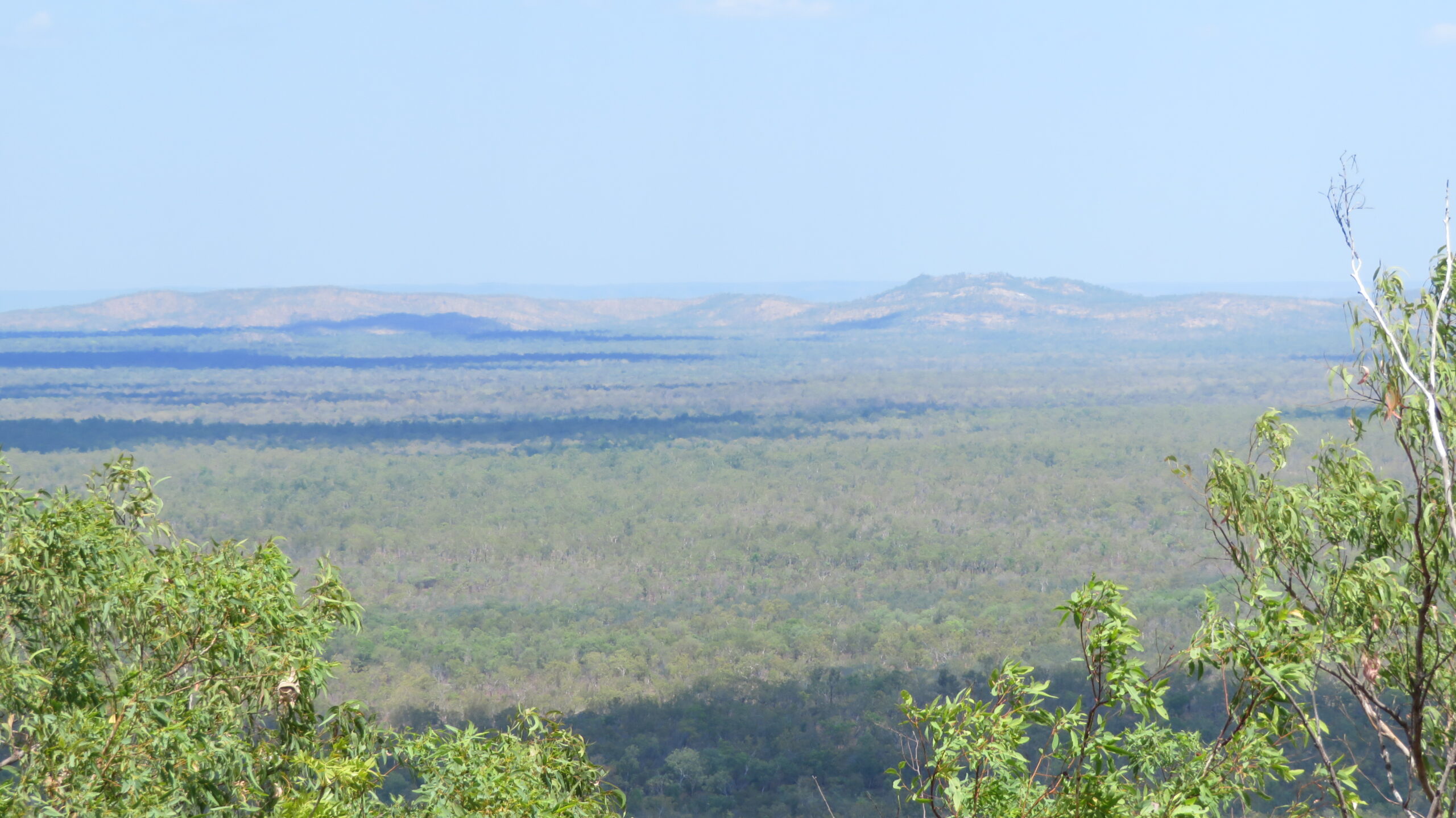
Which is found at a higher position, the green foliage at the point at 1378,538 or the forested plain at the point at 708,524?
the green foliage at the point at 1378,538

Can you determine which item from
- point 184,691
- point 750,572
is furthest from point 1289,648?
point 750,572

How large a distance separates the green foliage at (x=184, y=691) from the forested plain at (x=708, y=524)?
7.53m

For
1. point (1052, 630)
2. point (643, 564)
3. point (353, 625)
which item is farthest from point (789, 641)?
point (353, 625)

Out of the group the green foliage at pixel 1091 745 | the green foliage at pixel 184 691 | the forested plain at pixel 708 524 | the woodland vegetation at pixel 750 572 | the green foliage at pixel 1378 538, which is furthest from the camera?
the forested plain at pixel 708 524

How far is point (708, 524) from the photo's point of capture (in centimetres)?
7538

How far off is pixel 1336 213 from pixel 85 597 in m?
8.27

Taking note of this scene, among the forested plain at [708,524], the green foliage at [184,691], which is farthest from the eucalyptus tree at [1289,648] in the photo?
the forested plain at [708,524]

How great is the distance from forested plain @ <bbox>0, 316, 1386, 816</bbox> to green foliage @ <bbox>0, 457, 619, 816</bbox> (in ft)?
24.7

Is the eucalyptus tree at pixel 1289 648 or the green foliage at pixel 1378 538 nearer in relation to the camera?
the eucalyptus tree at pixel 1289 648

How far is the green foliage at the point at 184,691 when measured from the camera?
672cm

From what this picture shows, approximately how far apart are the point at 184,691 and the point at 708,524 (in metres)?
68.2

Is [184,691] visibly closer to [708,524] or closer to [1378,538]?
[1378,538]

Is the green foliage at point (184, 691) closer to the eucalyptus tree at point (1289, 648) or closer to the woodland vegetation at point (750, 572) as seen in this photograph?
the woodland vegetation at point (750, 572)

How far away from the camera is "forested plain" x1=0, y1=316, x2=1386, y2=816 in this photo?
39500mm
